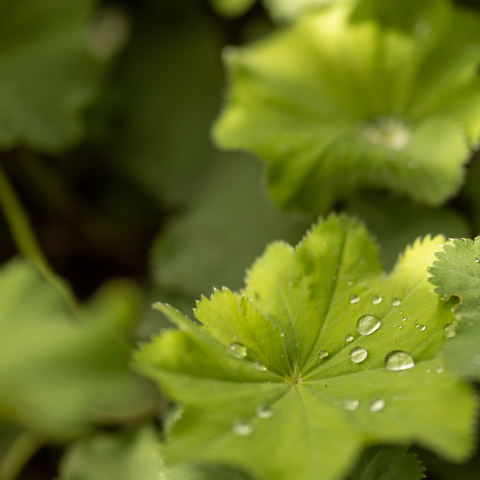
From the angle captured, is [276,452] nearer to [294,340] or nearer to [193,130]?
[294,340]

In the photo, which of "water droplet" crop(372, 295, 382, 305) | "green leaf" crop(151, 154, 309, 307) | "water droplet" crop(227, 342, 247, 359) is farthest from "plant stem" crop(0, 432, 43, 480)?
"water droplet" crop(372, 295, 382, 305)

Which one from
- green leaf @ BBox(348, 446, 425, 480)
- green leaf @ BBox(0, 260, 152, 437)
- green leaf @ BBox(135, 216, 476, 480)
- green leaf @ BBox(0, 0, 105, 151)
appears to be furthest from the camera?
green leaf @ BBox(0, 0, 105, 151)

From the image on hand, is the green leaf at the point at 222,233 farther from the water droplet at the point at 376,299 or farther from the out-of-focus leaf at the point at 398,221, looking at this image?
the water droplet at the point at 376,299

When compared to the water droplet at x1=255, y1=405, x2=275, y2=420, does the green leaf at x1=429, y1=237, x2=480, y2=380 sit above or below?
above

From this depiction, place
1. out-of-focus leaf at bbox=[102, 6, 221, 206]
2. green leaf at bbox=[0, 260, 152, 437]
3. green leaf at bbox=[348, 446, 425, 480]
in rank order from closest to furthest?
green leaf at bbox=[348, 446, 425, 480], green leaf at bbox=[0, 260, 152, 437], out-of-focus leaf at bbox=[102, 6, 221, 206]

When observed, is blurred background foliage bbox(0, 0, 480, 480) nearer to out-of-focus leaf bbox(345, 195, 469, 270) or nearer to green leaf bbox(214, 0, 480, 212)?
out-of-focus leaf bbox(345, 195, 469, 270)

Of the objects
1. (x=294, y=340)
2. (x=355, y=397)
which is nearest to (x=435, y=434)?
(x=355, y=397)
